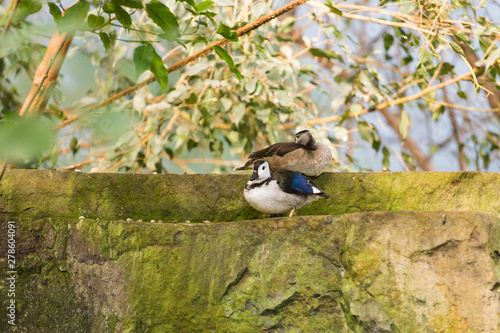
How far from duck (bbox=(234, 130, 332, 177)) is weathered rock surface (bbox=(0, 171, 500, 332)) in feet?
2.23

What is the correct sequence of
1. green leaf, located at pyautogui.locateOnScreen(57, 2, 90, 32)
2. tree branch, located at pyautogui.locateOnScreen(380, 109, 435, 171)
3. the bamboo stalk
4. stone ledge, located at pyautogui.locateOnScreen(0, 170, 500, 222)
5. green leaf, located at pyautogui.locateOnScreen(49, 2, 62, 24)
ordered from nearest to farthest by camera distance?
green leaf, located at pyautogui.locateOnScreen(57, 2, 90, 32)
green leaf, located at pyautogui.locateOnScreen(49, 2, 62, 24)
the bamboo stalk
stone ledge, located at pyautogui.locateOnScreen(0, 170, 500, 222)
tree branch, located at pyautogui.locateOnScreen(380, 109, 435, 171)

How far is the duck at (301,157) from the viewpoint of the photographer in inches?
124

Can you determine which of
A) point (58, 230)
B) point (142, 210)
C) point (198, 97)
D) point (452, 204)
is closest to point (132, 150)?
point (198, 97)

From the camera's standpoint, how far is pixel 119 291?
2494mm

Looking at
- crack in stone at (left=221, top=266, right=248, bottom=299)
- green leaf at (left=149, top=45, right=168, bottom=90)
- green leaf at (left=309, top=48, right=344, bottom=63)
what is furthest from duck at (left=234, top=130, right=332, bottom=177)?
green leaf at (left=309, top=48, right=344, bottom=63)

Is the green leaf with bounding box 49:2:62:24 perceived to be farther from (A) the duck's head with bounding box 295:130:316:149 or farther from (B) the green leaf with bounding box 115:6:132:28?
(A) the duck's head with bounding box 295:130:316:149

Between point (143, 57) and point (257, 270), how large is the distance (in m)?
1.15

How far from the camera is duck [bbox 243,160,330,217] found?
2740 millimetres

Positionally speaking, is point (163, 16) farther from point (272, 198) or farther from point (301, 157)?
point (301, 157)

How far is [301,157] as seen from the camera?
314 centimetres

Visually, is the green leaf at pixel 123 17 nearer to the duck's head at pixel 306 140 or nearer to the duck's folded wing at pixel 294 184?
the duck's folded wing at pixel 294 184

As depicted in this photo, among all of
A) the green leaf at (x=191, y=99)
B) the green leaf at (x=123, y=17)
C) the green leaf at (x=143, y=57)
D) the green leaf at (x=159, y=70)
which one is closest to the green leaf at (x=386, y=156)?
the green leaf at (x=191, y=99)

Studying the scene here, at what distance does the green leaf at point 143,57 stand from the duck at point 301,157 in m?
1.42

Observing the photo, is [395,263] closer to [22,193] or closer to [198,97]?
[22,193]
